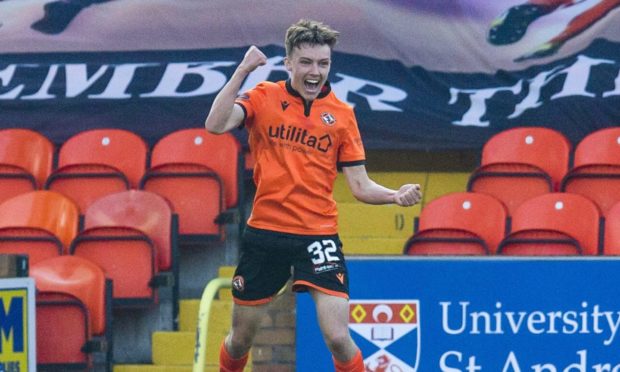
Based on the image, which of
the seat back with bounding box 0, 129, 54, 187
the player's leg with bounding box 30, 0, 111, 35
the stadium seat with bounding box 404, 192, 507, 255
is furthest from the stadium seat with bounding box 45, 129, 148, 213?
the stadium seat with bounding box 404, 192, 507, 255

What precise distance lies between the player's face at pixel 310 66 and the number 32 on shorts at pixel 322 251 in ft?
2.09

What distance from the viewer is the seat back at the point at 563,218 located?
344 inches

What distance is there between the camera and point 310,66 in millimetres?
6332

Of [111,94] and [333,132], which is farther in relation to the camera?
[111,94]

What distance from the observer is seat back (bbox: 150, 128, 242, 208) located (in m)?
9.72

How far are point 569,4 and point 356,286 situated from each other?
11.4 feet

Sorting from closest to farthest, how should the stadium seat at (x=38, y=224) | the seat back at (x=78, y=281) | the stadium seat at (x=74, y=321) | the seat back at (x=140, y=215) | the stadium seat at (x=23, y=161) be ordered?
the stadium seat at (x=74, y=321) → the seat back at (x=78, y=281) → the seat back at (x=140, y=215) → the stadium seat at (x=38, y=224) → the stadium seat at (x=23, y=161)

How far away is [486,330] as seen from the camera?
762 cm

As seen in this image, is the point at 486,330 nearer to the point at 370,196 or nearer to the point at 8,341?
the point at 370,196

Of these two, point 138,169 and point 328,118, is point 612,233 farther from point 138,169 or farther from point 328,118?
point 138,169

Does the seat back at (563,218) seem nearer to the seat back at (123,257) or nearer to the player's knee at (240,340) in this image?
the seat back at (123,257)

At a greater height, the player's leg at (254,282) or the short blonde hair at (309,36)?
the short blonde hair at (309,36)

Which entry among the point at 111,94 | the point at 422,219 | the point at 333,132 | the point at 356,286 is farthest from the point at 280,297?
the point at 111,94

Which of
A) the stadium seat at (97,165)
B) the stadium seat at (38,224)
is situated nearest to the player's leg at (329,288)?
the stadium seat at (38,224)
